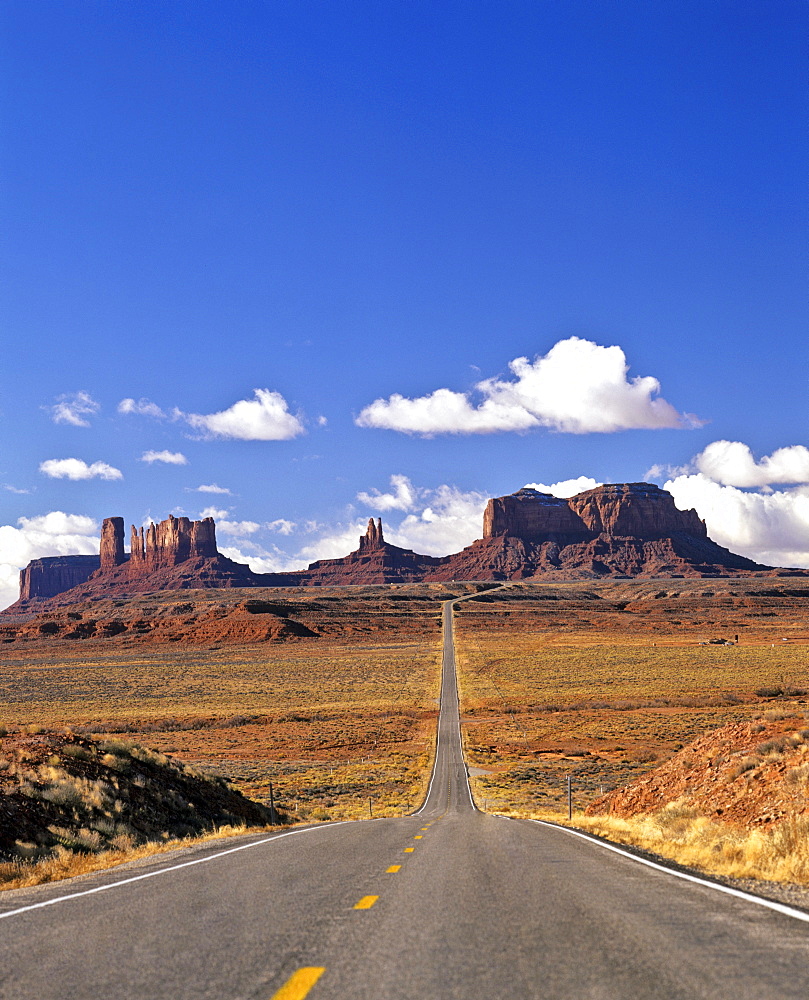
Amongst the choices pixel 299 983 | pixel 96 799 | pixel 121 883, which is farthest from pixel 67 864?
pixel 299 983

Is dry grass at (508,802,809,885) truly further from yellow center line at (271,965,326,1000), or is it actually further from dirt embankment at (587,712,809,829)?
yellow center line at (271,965,326,1000)

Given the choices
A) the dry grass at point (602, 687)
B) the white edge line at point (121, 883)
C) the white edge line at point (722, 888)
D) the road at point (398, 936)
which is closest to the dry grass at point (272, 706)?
the dry grass at point (602, 687)

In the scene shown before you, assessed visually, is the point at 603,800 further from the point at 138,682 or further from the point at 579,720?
the point at 138,682

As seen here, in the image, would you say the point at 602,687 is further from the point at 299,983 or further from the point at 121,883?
the point at 299,983

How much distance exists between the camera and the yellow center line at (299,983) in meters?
4.54

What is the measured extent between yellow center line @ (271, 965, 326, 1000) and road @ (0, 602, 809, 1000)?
0.05ft

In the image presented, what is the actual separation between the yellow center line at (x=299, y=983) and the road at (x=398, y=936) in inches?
0.7

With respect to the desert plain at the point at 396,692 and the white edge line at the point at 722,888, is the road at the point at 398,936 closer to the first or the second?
the white edge line at the point at 722,888

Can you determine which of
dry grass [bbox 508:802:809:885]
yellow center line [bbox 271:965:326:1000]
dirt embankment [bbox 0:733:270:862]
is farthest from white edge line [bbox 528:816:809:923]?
dirt embankment [bbox 0:733:270:862]

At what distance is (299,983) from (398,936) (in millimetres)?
1315

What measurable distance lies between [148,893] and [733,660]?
95355 millimetres

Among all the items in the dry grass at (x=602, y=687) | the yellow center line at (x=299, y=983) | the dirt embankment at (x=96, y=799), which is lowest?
the dry grass at (x=602, y=687)

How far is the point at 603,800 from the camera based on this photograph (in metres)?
23.8

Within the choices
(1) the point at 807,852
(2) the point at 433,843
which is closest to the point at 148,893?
(2) the point at 433,843
